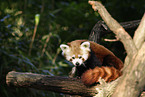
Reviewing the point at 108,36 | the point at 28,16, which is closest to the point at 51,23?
the point at 28,16

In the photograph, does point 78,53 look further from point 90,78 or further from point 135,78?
point 135,78

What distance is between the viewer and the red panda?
204 centimetres

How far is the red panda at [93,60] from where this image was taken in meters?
2.04

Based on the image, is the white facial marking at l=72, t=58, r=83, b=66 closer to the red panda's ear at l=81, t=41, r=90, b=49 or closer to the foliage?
the red panda's ear at l=81, t=41, r=90, b=49

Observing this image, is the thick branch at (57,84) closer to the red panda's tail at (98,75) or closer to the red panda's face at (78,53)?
the red panda's tail at (98,75)

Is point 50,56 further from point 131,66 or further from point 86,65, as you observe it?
point 131,66

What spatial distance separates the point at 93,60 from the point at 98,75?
1.42ft

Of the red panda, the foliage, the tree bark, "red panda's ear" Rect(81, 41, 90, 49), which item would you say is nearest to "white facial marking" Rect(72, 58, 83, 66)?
the red panda

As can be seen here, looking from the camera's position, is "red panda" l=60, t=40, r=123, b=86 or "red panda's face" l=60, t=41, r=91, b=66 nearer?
"red panda" l=60, t=40, r=123, b=86

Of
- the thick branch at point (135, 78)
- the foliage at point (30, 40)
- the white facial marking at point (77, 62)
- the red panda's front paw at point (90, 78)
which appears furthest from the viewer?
the foliage at point (30, 40)

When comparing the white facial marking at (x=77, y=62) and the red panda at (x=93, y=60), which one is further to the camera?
the white facial marking at (x=77, y=62)

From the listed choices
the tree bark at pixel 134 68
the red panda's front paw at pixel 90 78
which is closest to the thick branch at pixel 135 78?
the tree bark at pixel 134 68

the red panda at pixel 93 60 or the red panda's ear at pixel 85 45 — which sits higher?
the red panda's ear at pixel 85 45

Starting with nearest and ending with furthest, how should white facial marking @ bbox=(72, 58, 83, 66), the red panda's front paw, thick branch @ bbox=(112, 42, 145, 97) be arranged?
1. thick branch @ bbox=(112, 42, 145, 97)
2. the red panda's front paw
3. white facial marking @ bbox=(72, 58, 83, 66)
